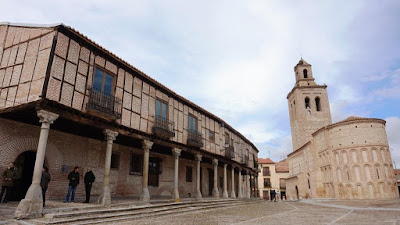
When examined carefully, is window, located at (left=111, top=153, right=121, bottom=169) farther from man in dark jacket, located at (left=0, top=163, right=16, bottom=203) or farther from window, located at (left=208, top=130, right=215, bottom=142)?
window, located at (left=208, top=130, right=215, bottom=142)

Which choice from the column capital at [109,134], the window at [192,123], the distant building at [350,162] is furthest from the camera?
the distant building at [350,162]

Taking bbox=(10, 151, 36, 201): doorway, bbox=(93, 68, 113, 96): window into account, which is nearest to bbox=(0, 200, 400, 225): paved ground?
bbox=(10, 151, 36, 201): doorway

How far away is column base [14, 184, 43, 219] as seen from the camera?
741 cm

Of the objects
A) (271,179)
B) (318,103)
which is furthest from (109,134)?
(271,179)

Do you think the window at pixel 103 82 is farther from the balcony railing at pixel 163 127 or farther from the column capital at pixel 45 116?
the balcony railing at pixel 163 127

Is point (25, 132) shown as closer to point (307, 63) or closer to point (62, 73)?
point (62, 73)

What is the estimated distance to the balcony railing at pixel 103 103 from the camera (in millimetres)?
10586

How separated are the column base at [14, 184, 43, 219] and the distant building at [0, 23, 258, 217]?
27 mm

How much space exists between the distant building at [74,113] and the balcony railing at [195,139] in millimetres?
360

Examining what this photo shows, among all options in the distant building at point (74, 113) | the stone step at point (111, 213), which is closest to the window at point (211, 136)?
the distant building at point (74, 113)

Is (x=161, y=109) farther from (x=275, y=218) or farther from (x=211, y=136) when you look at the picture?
(x=275, y=218)

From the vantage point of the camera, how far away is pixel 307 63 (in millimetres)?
46938

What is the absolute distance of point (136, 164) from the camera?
15641 millimetres

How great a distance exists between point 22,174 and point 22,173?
45 millimetres
